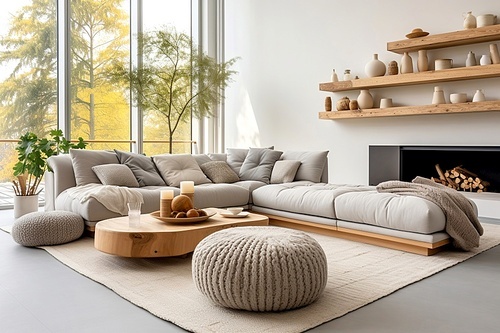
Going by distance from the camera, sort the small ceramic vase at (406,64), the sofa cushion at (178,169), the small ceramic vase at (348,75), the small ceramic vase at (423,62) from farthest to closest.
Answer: the small ceramic vase at (348,75)
the small ceramic vase at (406,64)
the small ceramic vase at (423,62)
the sofa cushion at (178,169)

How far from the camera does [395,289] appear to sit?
2.62 meters

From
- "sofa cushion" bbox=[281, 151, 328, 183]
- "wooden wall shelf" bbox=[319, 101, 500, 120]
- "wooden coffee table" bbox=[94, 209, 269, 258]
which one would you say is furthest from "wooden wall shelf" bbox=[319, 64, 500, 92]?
"wooden coffee table" bbox=[94, 209, 269, 258]

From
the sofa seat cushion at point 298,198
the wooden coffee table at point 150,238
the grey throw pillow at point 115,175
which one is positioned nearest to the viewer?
the wooden coffee table at point 150,238

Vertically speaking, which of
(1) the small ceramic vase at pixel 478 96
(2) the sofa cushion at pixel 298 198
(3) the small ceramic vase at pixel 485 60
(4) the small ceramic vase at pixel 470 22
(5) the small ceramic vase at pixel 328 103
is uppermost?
(4) the small ceramic vase at pixel 470 22

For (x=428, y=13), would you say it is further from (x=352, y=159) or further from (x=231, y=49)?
(x=231, y=49)

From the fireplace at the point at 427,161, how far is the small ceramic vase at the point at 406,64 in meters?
0.94

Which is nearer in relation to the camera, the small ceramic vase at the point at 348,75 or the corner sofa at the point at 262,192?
the corner sofa at the point at 262,192

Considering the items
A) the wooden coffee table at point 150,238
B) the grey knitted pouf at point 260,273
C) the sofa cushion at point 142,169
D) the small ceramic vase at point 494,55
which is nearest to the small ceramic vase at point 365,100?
the small ceramic vase at point 494,55

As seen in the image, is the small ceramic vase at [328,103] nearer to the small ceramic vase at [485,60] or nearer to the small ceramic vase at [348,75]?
the small ceramic vase at [348,75]

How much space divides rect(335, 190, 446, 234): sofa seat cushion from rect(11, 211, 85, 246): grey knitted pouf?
2257 mm

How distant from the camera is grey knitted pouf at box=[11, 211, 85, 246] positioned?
363 centimetres

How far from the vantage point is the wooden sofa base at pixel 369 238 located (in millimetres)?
3427

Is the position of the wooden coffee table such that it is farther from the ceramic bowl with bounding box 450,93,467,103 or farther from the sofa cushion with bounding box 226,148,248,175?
the ceramic bowl with bounding box 450,93,467,103

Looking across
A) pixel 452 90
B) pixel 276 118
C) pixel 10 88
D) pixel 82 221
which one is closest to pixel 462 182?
pixel 452 90
